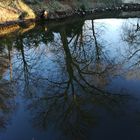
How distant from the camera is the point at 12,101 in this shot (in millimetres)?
14461

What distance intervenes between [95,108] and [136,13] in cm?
2740

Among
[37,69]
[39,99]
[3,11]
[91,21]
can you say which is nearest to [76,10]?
[91,21]

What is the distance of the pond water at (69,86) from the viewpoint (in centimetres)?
1183

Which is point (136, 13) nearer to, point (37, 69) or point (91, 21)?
point (91, 21)

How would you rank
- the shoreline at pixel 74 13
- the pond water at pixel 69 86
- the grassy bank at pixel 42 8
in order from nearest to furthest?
1. the pond water at pixel 69 86
2. the grassy bank at pixel 42 8
3. the shoreline at pixel 74 13

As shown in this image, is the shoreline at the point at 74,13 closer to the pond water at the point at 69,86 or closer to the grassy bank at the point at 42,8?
the grassy bank at the point at 42,8

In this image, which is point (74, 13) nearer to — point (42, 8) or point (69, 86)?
point (42, 8)

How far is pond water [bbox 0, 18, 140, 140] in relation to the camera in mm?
11828

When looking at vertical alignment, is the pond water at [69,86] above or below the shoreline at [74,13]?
below

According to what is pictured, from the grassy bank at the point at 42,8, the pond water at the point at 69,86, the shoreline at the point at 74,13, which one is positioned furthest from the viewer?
the shoreline at the point at 74,13

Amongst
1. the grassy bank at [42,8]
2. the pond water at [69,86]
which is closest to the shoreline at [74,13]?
the grassy bank at [42,8]

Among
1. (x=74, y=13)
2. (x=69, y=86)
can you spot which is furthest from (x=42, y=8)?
(x=69, y=86)

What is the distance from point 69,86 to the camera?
51.9 ft

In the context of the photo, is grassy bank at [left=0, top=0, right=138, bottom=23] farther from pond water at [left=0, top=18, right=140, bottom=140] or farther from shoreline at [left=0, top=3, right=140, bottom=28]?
pond water at [left=0, top=18, right=140, bottom=140]
